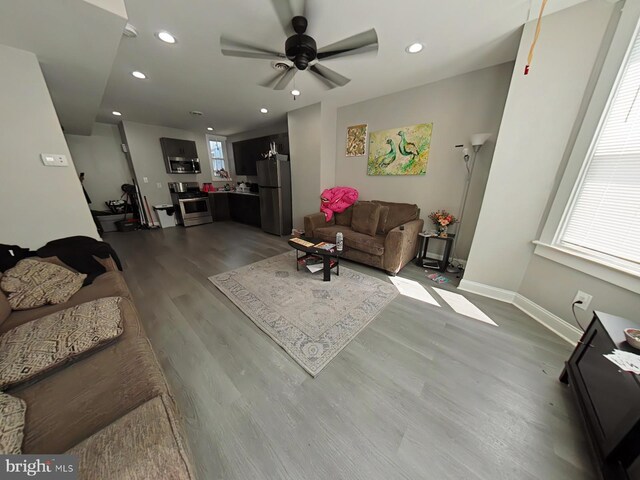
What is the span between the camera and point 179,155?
506 centimetres

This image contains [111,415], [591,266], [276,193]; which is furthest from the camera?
[276,193]

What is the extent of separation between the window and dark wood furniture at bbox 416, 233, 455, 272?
5.83 metres

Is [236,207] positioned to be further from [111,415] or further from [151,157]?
[111,415]

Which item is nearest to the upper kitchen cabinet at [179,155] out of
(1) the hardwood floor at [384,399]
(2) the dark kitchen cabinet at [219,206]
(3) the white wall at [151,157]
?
(3) the white wall at [151,157]

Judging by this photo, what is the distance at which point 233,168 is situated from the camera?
6.21m

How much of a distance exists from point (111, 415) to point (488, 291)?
2990 mm

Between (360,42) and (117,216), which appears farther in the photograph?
(117,216)

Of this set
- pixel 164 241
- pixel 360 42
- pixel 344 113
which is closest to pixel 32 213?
pixel 164 241

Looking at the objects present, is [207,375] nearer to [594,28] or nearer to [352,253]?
[352,253]

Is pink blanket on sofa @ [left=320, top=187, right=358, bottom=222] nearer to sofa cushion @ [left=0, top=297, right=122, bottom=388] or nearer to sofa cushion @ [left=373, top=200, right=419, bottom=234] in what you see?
sofa cushion @ [left=373, top=200, right=419, bottom=234]

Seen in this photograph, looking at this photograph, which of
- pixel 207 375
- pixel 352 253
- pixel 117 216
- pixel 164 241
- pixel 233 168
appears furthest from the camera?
pixel 233 168

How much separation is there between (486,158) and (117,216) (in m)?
7.19

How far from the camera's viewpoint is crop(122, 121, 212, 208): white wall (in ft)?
14.6

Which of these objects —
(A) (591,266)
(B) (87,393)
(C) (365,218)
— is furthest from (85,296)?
(A) (591,266)
